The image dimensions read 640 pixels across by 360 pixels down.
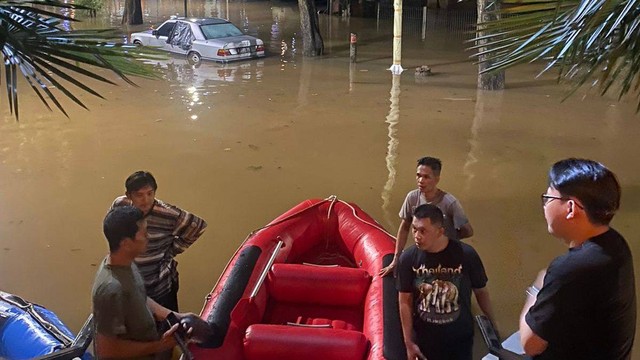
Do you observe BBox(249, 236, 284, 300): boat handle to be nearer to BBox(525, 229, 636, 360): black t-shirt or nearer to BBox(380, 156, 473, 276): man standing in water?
BBox(380, 156, 473, 276): man standing in water

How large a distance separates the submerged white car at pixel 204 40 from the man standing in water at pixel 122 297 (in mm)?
12904

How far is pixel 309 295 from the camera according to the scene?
14.1ft

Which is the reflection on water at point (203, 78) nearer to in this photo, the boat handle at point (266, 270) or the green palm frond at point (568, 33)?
the boat handle at point (266, 270)

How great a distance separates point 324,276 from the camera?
4.25m

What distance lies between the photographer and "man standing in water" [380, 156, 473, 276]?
13.2 ft

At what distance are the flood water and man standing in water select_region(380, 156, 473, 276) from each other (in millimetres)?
708

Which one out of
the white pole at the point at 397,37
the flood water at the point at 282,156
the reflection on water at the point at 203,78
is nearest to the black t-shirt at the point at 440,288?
the flood water at the point at 282,156

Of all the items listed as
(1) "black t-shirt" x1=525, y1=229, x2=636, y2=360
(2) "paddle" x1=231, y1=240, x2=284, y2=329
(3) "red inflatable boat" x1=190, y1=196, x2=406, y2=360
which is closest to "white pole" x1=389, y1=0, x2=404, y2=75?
(3) "red inflatable boat" x1=190, y1=196, x2=406, y2=360

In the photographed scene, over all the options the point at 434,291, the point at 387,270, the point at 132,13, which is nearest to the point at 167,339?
the point at 434,291

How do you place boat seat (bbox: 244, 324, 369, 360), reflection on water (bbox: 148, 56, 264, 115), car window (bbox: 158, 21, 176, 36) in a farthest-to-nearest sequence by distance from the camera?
car window (bbox: 158, 21, 176, 36) → reflection on water (bbox: 148, 56, 264, 115) → boat seat (bbox: 244, 324, 369, 360)

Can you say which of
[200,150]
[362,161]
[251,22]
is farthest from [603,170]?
[251,22]

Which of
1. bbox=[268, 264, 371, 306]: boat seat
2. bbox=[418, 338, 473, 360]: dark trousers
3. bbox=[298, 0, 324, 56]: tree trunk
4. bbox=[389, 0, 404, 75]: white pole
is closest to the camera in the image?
bbox=[418, 338, 473, 360]: dark trousers

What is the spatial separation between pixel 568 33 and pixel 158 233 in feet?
8.60

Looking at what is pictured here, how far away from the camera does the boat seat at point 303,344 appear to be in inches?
137
